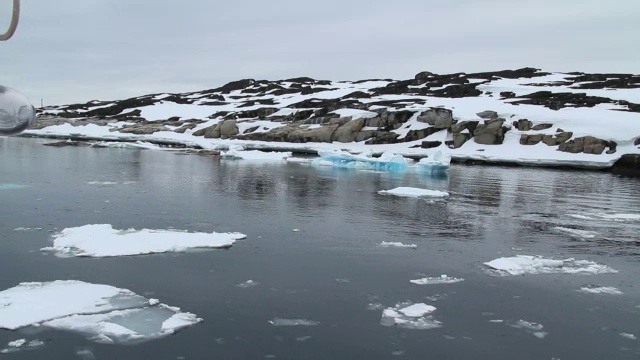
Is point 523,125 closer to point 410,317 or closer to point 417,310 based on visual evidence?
point 417,310

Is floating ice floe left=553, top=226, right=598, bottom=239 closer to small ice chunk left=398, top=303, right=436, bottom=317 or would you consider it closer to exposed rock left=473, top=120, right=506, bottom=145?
small ice chunk left=398, top=303, right=436, bottom=317

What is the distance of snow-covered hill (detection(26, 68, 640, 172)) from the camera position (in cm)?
3478

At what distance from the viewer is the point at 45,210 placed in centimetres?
1209

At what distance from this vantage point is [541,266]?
8680 mm

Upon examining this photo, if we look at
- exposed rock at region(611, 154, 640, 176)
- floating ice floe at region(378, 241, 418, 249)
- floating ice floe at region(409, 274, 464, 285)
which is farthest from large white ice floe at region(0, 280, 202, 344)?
exposed rock at region(611, 154, 640, 176)

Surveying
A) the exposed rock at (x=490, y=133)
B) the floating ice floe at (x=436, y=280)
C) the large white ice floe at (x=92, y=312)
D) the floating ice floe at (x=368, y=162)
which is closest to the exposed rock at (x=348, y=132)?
the exposed rock at (x=490, y=133)

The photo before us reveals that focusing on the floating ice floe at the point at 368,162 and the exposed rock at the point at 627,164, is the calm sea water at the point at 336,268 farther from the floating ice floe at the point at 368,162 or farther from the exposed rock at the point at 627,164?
the exposed rock at the point at 627,164

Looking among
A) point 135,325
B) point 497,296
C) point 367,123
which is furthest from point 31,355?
point 367,123

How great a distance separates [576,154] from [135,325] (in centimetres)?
3224

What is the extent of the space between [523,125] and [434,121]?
6.29 m

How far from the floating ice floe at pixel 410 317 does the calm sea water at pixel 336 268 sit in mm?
125

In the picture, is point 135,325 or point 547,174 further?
point 547,174

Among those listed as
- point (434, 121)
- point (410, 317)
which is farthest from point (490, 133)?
point (410, 317)

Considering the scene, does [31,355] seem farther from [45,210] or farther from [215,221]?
[45,210]
